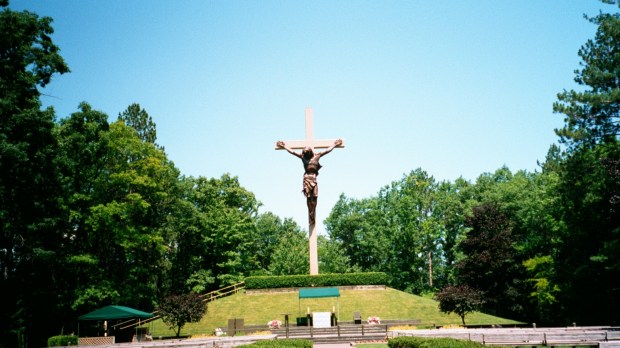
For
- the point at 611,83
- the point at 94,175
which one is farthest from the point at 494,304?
the point at 94,175

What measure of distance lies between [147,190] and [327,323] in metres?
17.1

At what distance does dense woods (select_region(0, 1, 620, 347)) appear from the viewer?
22672 mm

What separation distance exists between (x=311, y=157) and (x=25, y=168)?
1622 centimetres

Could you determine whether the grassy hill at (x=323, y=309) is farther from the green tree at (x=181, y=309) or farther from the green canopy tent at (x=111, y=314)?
Answer: the green canopy tent at (x=111, y=314)

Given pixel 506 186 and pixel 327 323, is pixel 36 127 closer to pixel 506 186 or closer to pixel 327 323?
pixel 327 323

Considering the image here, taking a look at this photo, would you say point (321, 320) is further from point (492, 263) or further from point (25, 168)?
point (492, 263)

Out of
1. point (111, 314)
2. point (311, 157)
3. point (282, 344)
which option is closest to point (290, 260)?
point (311, 157)

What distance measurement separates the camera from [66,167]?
25047 mm

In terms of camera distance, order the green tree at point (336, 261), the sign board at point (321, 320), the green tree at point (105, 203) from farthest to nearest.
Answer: the green tree at point (336, 261) < the green tree at point (105, 203) < the sign board at point (321, 320)

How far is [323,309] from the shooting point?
3303 centimetres

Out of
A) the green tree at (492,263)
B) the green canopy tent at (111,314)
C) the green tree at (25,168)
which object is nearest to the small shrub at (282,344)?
the green canopy tent at (111,314)

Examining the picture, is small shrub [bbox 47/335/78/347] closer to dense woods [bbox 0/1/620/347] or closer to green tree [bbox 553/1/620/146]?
dense woods [bbox 0/1/620/347]

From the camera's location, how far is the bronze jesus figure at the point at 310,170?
1242 inches

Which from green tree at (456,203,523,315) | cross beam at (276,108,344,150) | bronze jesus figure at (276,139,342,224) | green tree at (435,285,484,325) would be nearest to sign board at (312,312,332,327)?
green tree at (435,285,484,325)
